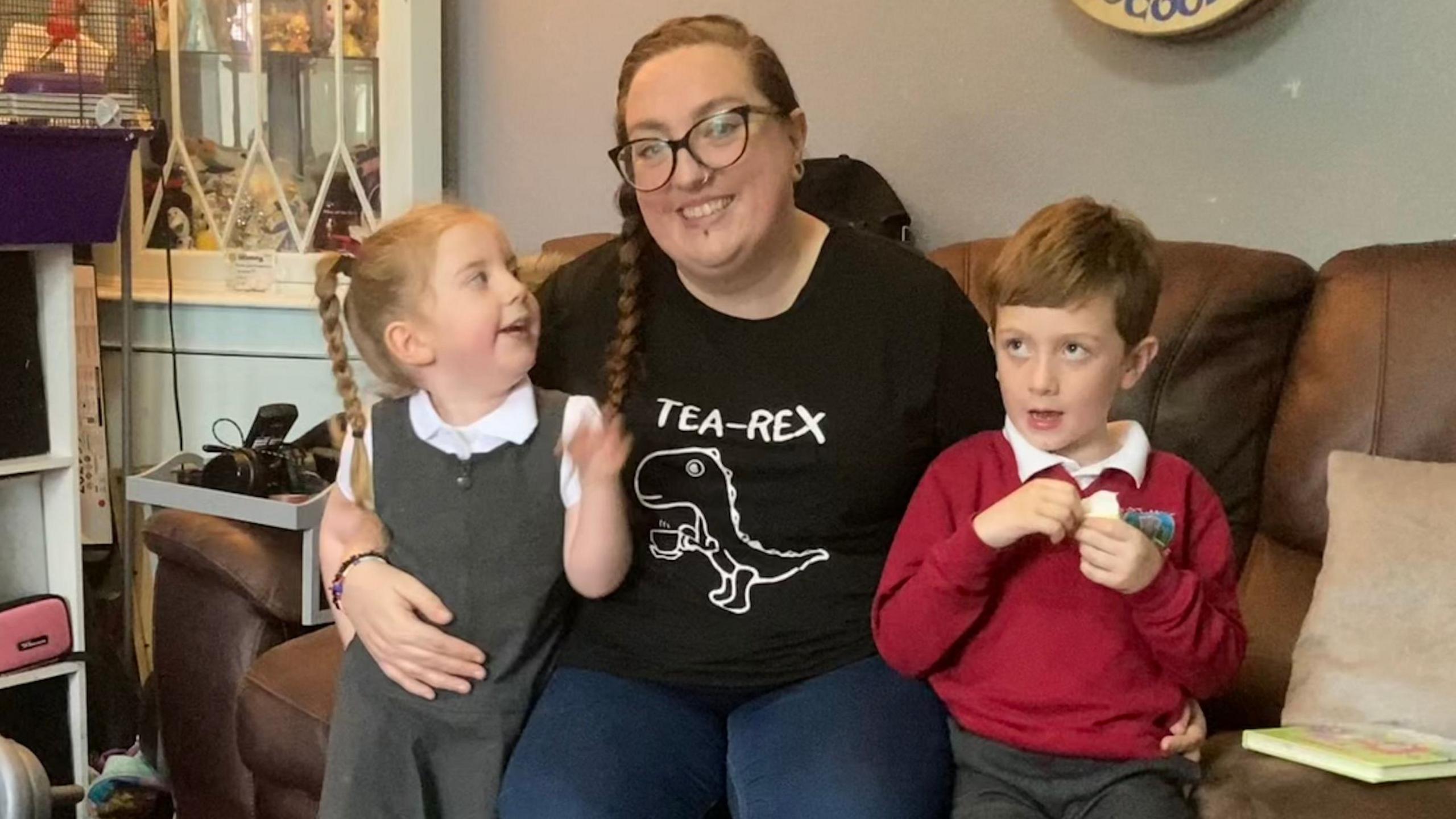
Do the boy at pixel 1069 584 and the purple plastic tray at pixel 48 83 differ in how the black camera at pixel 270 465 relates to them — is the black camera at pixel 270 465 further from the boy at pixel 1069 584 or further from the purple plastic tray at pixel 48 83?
the boy at pixel 1069 584

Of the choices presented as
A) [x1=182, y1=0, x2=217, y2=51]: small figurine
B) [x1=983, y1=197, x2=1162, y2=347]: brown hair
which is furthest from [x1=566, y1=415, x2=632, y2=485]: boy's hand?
[x1=182, y1=0, x2=217, y2=51]: small figurine

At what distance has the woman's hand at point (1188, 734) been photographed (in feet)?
4.50

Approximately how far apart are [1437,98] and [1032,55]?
636mm

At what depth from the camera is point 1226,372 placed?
6.29ft

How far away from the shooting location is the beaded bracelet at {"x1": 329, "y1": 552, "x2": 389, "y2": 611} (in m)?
1.50

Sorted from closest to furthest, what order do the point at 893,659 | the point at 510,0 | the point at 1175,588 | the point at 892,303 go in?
the point at 1175,588 → the point at 893,659 → the point at 892,303 → the point at 510,0

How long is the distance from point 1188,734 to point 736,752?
0.46m

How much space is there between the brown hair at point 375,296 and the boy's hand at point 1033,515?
645mm

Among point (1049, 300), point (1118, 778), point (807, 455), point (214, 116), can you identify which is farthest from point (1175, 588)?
point (214, 116)

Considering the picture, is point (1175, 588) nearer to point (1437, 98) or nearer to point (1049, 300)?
point (1049, 300)

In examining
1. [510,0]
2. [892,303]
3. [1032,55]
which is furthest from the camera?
[510,0]

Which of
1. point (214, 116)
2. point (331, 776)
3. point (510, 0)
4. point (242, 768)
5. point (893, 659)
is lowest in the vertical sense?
point (242, 768)

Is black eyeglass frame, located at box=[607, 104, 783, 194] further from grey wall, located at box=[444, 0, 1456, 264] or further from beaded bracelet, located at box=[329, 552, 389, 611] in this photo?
grey wall, located at box=[444, 0, 1456, 264]

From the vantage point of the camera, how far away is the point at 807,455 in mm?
1537
